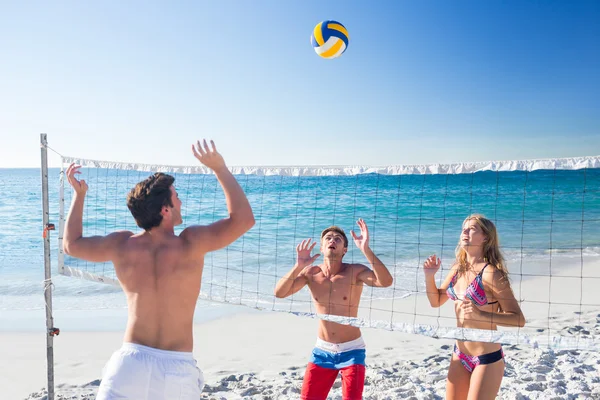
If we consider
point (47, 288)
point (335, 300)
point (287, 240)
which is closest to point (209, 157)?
point (335, 300)

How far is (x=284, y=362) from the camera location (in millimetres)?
5961

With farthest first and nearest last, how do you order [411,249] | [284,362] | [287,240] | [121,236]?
[287,240] → [411,249] → [284,362] → [121,236]

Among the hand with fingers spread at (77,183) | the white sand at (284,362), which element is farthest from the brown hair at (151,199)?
the white sand at (284,362)

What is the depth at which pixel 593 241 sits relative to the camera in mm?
14109

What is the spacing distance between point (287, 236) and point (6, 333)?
8435mm

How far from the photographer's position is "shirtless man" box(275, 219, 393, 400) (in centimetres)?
358

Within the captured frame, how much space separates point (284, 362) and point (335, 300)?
245 cm

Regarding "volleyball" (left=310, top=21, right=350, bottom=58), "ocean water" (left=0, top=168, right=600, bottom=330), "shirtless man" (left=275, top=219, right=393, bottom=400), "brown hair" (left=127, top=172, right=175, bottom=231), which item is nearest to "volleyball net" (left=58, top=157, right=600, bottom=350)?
"ocean water" (left=0, top=168, right=600, bottom=330)

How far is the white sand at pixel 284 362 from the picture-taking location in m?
4.89

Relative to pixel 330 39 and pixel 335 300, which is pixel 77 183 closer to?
pixel 335 300

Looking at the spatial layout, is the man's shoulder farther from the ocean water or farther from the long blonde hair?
the long blonde hair

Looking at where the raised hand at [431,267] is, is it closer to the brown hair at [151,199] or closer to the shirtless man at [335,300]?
the shirtless man at [335,300]

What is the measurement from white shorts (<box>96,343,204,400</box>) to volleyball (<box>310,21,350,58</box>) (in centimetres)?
595

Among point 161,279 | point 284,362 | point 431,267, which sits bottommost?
point 284,362
